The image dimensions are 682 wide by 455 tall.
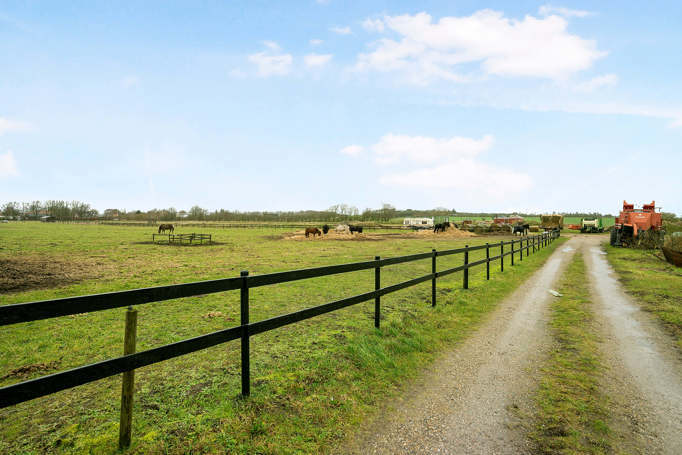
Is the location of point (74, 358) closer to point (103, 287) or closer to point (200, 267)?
point (103, 287)

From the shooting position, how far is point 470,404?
3994mm

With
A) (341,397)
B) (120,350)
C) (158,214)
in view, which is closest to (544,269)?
(341,397)

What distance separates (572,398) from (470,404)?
4.21 feet

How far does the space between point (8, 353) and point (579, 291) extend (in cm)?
1408

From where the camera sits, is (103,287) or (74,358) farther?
(103,287)

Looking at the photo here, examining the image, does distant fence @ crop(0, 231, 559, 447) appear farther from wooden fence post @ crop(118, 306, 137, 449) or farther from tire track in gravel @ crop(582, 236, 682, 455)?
tire track in gravel @ crop(582, 236, 682, 455)

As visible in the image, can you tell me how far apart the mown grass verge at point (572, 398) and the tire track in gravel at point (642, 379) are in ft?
0.60

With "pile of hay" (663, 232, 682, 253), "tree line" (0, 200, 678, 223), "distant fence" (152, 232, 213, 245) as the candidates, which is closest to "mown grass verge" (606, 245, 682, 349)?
"pile of hay" (663, 232, 682, 253)

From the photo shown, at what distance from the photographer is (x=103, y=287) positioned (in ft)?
40.9

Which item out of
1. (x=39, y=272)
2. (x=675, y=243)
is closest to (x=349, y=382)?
(x=39, y=272)

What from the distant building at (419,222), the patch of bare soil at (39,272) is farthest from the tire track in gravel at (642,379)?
the distant building at (419,222)

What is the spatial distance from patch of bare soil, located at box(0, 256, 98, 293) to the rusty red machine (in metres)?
33.6

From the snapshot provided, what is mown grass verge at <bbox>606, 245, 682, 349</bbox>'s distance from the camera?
24.8 ft

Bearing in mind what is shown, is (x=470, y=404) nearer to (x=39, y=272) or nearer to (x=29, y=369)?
(x=29, y=369)
